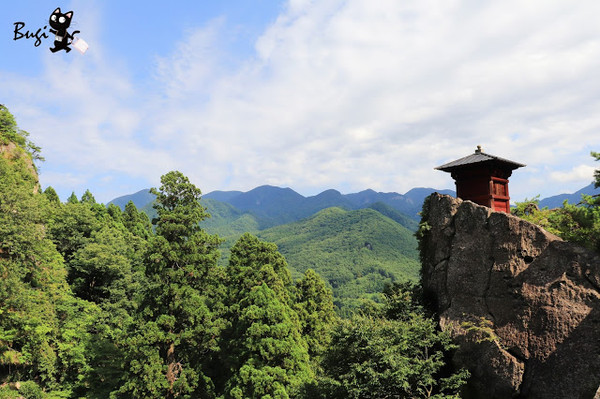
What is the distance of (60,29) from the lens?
11.2m

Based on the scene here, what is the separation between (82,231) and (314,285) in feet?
68.2

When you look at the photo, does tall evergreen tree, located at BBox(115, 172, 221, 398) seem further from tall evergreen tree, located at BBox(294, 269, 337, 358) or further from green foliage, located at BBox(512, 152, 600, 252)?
green foliage, located at BBox(512, 152, 600, 252)

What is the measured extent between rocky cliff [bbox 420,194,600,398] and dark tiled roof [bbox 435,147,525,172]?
1.90m

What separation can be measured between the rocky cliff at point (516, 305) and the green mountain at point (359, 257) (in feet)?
350

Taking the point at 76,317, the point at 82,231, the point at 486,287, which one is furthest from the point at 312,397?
the point at 82,231

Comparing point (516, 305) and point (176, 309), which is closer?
point (516, 305)

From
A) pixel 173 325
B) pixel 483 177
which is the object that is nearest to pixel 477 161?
pixel 483 177

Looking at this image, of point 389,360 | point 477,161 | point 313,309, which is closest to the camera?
point 389,360

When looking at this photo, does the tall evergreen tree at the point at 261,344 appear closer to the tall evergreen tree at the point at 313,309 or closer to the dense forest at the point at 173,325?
the dense forest at the point at 173,325

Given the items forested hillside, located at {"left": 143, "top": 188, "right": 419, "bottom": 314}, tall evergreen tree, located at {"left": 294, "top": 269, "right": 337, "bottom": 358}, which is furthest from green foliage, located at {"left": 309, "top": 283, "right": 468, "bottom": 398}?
forested hillside, located at {"left": 143, "top": 188, "right": 419, "bottom": 314}

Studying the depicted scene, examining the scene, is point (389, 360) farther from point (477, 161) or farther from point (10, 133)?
point (10, 133)

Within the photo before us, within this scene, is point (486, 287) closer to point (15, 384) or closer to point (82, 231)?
point (15, 384)

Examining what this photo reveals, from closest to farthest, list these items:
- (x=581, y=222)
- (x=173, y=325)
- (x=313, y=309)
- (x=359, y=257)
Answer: (x=581, y=222), (x=173, y=325), (x=313, y=309), (x=359, y=257)

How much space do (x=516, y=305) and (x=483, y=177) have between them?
549cm
